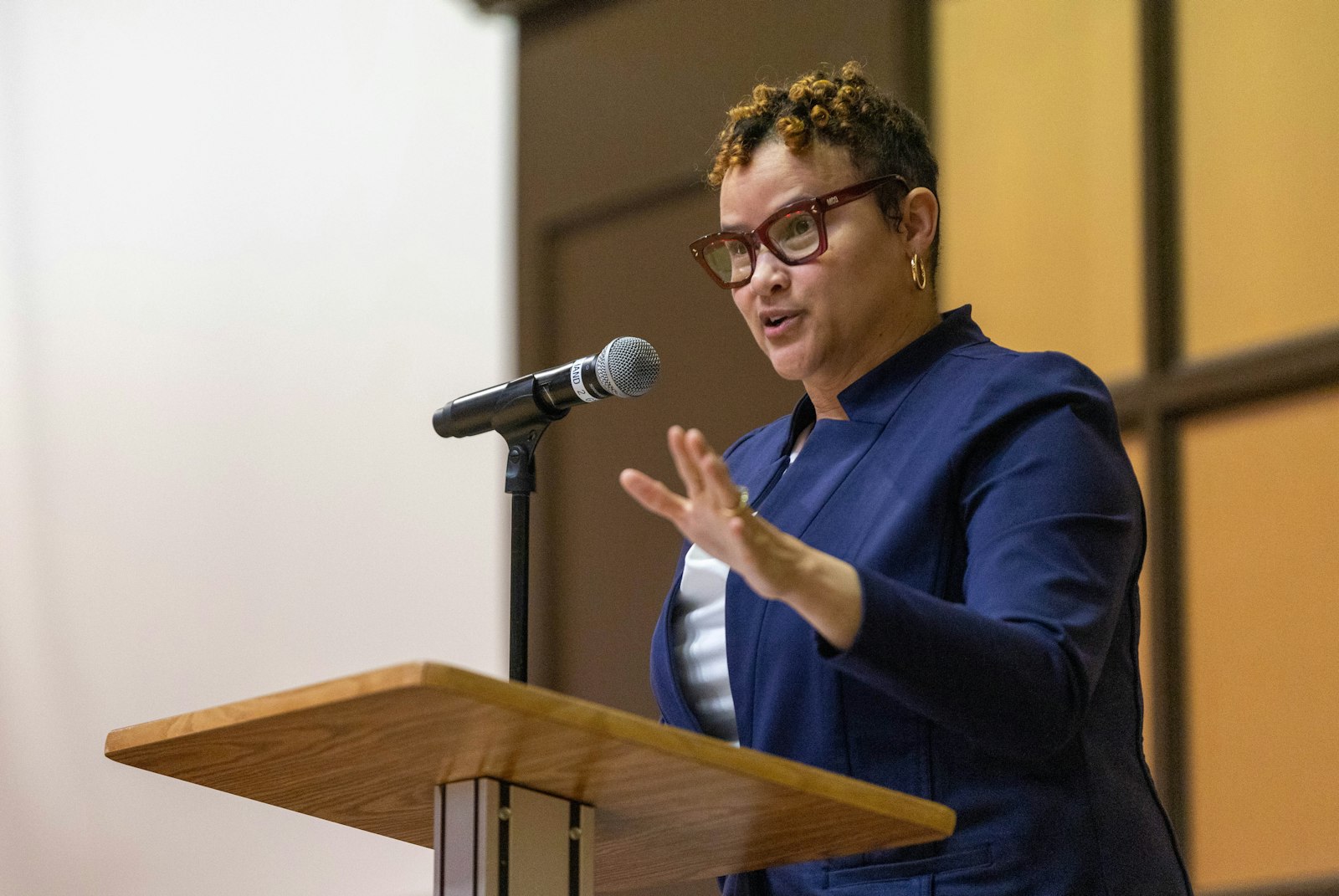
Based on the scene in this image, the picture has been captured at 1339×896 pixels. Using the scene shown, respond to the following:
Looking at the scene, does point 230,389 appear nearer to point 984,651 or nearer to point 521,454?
point 521,454

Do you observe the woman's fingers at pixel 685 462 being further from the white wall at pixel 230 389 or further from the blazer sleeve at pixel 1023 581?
the white wall at pixel 230 389

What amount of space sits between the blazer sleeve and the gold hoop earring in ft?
0.84

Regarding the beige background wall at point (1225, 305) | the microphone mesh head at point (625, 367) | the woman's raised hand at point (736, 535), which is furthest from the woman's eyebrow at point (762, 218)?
the beige background wall at point (1225, 305)

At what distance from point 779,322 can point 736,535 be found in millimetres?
705

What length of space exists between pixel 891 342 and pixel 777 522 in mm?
259

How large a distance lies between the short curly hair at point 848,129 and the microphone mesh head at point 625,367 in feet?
0.95

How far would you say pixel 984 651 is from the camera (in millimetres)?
1233

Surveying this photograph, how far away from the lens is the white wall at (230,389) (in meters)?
3.94

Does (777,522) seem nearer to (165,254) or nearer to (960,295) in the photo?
(960,295)

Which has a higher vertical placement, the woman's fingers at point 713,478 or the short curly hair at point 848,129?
the short curly hair at point 848,129

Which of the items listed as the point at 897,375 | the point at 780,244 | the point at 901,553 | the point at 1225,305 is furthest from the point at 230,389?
the point at 901,553

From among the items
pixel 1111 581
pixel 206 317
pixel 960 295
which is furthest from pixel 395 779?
pixel 206 317

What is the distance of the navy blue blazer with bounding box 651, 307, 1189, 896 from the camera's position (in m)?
1.25

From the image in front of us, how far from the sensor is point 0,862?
4453mm
